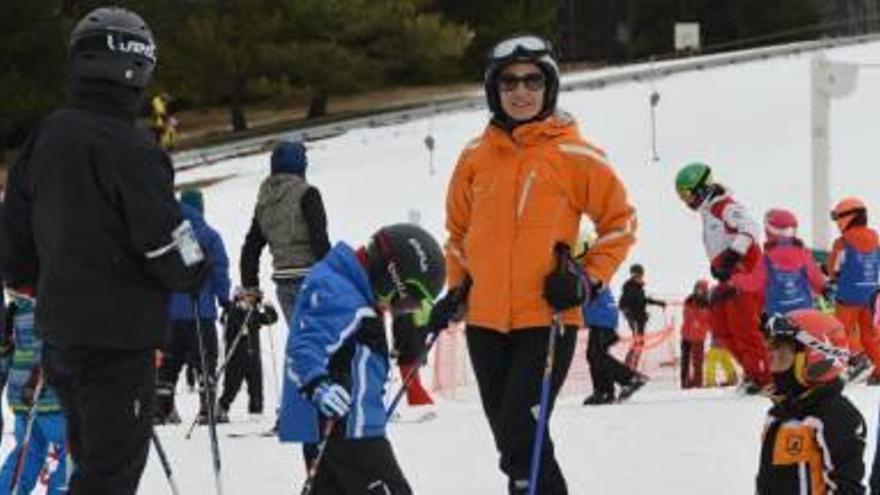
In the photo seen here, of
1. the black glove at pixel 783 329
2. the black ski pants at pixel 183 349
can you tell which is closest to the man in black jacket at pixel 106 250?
Answer: the black glove at pixel 783 329

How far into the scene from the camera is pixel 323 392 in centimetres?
514

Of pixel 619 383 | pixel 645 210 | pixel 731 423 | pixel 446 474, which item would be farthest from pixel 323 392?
pixel 645 210

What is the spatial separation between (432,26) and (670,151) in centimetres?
1355

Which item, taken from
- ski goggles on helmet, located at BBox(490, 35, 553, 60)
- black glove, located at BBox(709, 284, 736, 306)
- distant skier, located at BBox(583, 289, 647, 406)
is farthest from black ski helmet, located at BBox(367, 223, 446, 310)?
distant skier, located at BBox(583, 289, 647, 406)

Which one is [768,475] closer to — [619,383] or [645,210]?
[619,383]

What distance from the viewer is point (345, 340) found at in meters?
5.28

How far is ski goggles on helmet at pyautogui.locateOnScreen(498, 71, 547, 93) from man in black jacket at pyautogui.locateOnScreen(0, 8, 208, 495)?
Result: 1468 mm

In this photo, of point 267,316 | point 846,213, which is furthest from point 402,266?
point 846,213

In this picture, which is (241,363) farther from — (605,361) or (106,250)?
(106,250)

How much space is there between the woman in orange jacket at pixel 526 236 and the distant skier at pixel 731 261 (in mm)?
3720

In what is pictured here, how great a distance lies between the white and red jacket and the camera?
9.30 meters

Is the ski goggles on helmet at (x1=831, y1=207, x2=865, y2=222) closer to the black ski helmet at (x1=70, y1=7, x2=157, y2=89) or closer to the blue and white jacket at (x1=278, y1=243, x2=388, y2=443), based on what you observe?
the blue and white jacket at (x1=278, y1=243, x2=388, y2=443)

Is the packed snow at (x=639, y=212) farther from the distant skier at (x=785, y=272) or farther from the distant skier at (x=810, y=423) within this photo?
the distant skier at (x=810, y=423)

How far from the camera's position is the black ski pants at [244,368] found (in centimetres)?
1140
